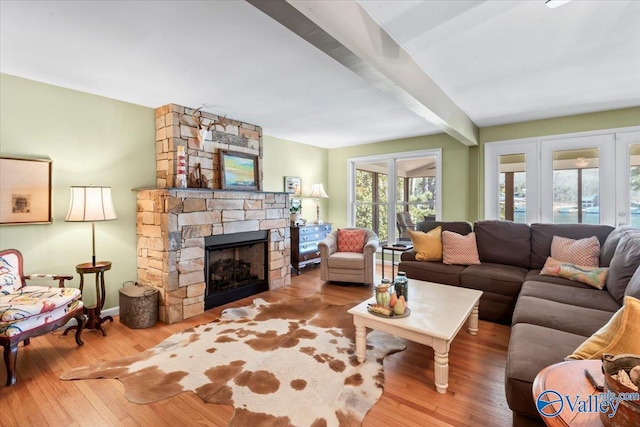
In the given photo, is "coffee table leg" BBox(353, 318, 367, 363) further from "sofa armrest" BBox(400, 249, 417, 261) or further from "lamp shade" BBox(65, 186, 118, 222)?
"lamp shade" BBox(65, 186, 118, 222)

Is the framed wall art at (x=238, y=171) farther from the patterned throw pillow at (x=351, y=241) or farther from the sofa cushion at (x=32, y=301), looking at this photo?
the sofa cushion at (x=32, y=301)

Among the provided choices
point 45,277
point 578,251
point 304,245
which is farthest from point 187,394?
point 578,251

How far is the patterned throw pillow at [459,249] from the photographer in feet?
12.1

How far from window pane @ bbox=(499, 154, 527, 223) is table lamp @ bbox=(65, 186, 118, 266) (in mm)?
5343

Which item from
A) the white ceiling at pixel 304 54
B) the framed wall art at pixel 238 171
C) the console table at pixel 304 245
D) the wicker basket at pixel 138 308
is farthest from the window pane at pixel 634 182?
the wicker basket at pixel 138 308

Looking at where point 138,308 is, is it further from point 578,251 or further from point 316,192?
point 578,251

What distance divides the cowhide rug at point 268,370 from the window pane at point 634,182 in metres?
3.74

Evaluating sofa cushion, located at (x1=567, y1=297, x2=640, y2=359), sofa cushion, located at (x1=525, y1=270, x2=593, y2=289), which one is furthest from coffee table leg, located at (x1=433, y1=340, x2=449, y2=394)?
sofa cushion, located at (x1=525, y1=270, x2=593, y2=289)

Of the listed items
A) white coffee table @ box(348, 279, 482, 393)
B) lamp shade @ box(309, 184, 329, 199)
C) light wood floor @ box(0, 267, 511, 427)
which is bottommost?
light wood floor @ box(0, 267, 511, 427)

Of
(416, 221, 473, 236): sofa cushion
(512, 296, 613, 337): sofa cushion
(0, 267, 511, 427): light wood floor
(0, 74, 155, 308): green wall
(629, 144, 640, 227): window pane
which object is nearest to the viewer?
(0, 267, 511, 427): light wood floor

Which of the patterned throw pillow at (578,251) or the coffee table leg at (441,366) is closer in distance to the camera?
the coffee table leg at (441,366)

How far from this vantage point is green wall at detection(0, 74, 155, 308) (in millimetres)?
2789

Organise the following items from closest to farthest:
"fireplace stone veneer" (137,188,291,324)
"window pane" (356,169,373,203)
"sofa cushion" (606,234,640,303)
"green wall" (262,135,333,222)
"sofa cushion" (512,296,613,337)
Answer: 1. "sofa cushion" (512,296,613,337)
2. "sofa cushion" (606,234,640,303)
3. "fireplace stone veneer" (137,188,291,324)
4. "green wall" (262,135,333,222)
5. "window pane" (356,169,373,203)

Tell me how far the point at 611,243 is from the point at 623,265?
0.64 meters
